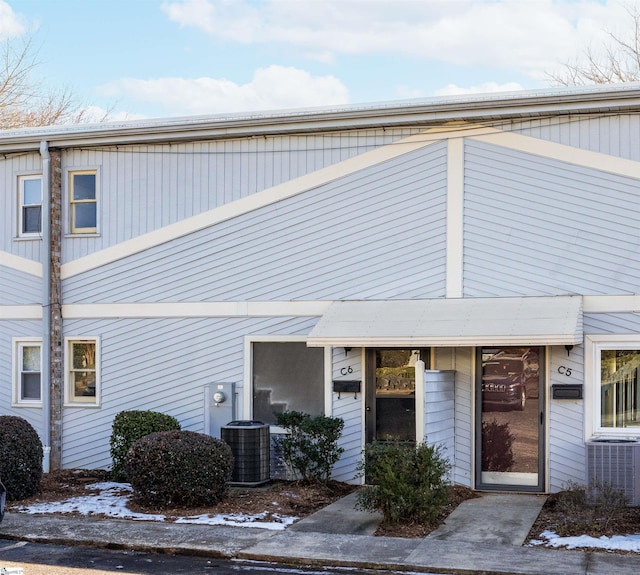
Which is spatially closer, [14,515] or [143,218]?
[14,515]

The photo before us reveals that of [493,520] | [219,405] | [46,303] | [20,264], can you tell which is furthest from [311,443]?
[20,264]

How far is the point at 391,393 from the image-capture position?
13.1 meters

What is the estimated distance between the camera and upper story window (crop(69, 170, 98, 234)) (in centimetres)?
1484

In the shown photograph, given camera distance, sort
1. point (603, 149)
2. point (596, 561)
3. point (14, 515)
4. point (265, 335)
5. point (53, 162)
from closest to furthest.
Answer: point (596, 561) → point (14, 515) → point (603, 149) → point (265, 335) → point (53, 162)

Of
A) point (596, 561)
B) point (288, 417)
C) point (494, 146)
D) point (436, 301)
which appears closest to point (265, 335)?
point (288, 417)

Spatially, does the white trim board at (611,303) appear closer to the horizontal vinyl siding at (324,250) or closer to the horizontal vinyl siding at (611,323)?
the horizontal vinyl siding at (611,323)

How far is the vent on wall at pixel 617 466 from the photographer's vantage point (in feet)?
35.5

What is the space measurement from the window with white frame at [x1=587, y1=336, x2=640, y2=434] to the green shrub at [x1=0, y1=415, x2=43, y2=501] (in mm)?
7530

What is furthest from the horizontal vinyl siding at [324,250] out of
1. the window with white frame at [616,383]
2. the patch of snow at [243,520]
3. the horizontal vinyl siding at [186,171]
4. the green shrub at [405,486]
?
the patch of snow at [243,520]

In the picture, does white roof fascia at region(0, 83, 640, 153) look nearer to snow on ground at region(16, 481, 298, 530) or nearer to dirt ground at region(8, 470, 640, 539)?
dirt ground at region(8, 470, 640, 539)

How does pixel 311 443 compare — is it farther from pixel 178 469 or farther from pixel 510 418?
pixel 510 418

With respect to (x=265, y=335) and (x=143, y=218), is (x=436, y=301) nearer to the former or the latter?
(x=265, y=335)

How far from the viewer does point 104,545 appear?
32.1ft

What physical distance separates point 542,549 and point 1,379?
9.64 meters
